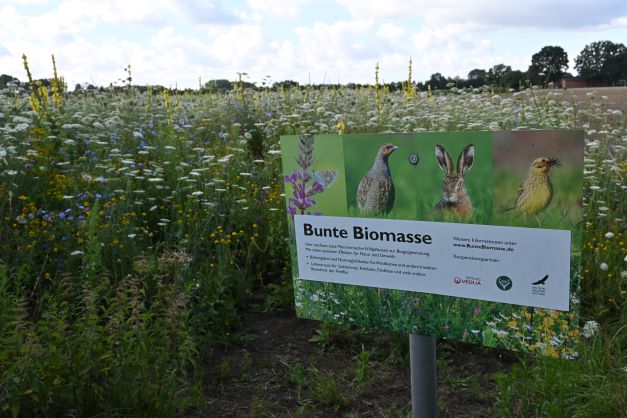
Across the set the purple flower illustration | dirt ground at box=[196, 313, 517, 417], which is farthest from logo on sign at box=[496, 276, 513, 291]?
dirt ground at box=[196, 313, 517, 417]

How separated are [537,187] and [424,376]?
93cm

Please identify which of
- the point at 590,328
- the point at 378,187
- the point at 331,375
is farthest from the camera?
the point at 331,375

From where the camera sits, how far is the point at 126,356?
297 cm

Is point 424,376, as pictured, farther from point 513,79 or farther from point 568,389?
point 513,79

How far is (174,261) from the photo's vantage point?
3.73m

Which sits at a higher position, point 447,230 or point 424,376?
point 447,230

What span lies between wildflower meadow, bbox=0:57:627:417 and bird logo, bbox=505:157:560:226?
446 millimetres

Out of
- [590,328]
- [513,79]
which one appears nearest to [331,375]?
[590,328]

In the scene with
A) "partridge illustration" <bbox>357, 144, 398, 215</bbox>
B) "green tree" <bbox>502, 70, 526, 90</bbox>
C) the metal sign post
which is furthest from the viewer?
"green tree" <bbox>502, 70, 526, 90</bbox>

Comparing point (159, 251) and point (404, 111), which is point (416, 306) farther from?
point (404, 111)

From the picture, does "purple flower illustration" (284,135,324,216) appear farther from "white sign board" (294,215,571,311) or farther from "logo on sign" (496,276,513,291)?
"logo on sign" (496,276,513,291)

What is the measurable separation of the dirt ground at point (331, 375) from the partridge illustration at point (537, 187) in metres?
1.40

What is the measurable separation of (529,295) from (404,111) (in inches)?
218

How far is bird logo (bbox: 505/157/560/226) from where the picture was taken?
7.18ft
